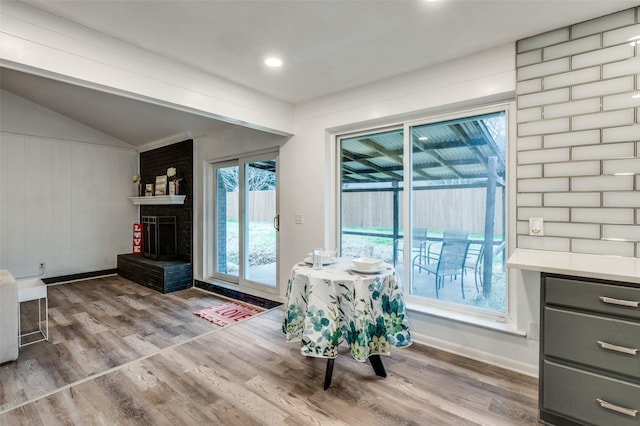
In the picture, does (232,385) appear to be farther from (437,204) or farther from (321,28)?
(321,28)

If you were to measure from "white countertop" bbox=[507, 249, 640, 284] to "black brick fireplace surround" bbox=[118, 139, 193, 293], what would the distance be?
440 centimetres

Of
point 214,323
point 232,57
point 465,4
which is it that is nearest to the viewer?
point 465,4

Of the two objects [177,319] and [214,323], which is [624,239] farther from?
[177,319]

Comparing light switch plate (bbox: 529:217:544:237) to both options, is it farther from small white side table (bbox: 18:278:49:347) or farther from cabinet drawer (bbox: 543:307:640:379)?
small white side table (bbox: 18:278:49:347)

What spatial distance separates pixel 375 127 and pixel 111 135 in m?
5.05

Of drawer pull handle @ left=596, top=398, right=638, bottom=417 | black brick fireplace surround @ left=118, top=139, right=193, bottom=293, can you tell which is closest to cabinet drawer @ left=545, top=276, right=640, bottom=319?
drawer pull handle @ left=596, top=398, right=638, bottom=417

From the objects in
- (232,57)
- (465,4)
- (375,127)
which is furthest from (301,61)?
(465,4)

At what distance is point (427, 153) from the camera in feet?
9.42

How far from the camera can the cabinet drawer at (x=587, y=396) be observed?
4.81 ft

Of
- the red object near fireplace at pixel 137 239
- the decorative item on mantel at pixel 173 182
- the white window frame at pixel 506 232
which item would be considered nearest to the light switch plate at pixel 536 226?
the white window frame at pixel 506 232

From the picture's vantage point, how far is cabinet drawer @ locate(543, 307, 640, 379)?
1454 millimetres

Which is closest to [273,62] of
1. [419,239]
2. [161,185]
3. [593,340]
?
[419,239]

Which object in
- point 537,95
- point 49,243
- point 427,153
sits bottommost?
point 49,243

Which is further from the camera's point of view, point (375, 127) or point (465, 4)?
point (375, 127)
